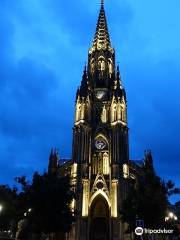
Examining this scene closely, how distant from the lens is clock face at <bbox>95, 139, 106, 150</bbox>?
65062 millimetres

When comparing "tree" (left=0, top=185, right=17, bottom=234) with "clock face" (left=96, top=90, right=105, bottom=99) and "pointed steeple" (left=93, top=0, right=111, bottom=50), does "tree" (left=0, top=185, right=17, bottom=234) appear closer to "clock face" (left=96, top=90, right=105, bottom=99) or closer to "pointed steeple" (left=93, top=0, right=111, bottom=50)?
"clock face" (left=96, top=90, right=105, bottom=99)

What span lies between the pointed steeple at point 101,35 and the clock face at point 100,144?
21345mm

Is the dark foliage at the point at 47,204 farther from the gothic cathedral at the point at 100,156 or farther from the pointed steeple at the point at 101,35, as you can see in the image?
the pointed steeple at the point at 101,35

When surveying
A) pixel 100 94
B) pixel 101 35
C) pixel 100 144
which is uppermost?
pixel 101 35

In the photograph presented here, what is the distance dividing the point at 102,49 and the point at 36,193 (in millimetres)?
47532

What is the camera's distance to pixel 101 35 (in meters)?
79.2

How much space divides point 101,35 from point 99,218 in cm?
3782

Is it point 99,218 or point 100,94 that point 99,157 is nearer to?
point 99,218

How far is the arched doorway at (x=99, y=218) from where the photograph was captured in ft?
201

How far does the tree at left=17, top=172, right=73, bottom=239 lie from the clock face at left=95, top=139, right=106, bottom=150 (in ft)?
92.9

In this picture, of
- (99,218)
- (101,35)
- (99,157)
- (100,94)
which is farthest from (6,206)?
(101,35)

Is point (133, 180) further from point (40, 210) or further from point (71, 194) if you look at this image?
point (40, 210)

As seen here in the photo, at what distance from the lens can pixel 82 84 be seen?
71250 mm

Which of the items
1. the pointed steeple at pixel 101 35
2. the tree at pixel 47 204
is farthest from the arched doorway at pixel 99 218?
the pointed steeple at pixel 101 35
